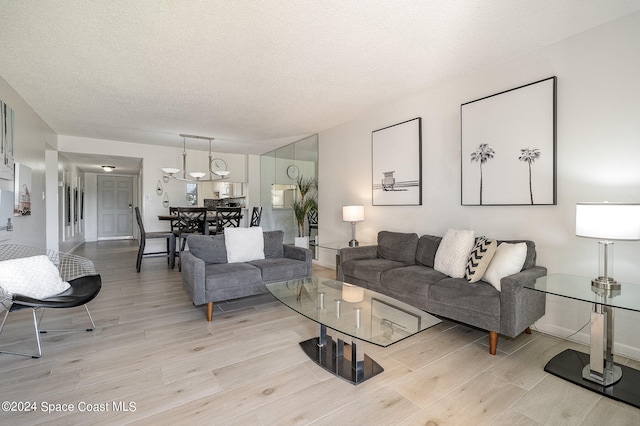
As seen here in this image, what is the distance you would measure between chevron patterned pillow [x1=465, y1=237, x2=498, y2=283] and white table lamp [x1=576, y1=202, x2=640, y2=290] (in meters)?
0.67

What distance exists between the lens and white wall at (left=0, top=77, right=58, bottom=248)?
337 cm

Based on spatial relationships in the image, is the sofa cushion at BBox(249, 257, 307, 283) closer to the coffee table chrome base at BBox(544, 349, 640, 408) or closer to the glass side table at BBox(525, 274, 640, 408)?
the glass side table at BBox(525, 274, 640, 408)

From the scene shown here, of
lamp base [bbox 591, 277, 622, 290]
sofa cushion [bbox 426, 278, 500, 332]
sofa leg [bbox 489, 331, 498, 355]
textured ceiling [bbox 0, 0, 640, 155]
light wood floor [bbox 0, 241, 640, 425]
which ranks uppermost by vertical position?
textured ceiling [bbox 0, 0, 640, 155]

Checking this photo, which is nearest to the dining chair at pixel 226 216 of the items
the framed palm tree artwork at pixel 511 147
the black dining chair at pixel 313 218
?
the black dining chair at pixel 313 218

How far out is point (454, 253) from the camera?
9.25 ft

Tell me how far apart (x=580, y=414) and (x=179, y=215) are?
551 cm

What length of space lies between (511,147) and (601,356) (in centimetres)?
183

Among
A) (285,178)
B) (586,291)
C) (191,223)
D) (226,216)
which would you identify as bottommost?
(586,291)

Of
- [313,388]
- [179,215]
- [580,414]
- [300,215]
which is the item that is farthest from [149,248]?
[580,414]

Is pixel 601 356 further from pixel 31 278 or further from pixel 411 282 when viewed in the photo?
pixel 31 278

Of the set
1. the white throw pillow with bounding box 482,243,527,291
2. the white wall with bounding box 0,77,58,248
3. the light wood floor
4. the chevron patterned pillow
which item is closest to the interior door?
the white wall with bounding box 0,77,58,248

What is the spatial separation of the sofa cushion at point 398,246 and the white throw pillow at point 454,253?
0.43 m

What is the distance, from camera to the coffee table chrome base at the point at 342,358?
192 cm

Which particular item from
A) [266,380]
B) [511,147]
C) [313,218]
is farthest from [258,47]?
[313,218]
